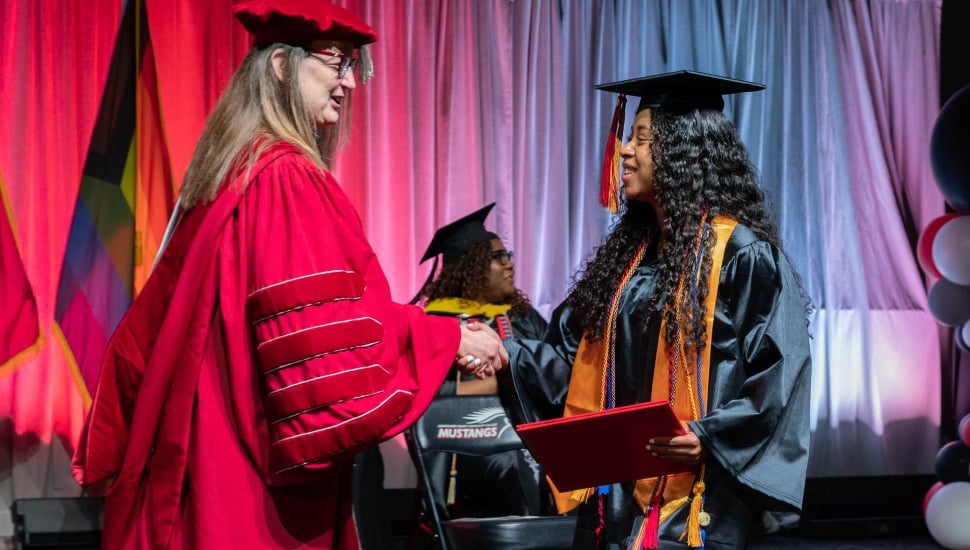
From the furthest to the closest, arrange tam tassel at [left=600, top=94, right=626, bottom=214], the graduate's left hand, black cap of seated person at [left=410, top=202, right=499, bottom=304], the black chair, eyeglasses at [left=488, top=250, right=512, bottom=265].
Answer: eyeglasses at [left=488, top=250, right=512, bottom=265] → black cap of seated person at [left=410, top=202, right=499, bottom=304] → the black chair → tam tassel at [left=600, top=94, right=626, bottom=214] → the graduate's left hand

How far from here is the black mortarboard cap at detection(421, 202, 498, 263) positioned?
5195 millimetres

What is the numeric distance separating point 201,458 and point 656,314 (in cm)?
101

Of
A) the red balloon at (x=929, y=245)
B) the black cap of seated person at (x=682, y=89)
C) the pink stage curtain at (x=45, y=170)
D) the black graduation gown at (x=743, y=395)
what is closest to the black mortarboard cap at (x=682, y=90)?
the black cap of seated person at (x=682, y=89)

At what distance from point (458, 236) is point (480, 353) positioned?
2.85 m

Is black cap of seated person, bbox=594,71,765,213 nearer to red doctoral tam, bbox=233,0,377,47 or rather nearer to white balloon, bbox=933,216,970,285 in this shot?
red doctoral tam, bbox=233,0,377,47

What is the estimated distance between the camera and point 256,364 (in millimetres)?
2010

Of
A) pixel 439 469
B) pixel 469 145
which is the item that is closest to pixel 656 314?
pixel 439 469

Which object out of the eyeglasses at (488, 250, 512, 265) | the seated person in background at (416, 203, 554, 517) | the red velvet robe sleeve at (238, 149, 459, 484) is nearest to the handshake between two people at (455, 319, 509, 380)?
the red velvet robe sleeve at (238, 149, 459, 484)

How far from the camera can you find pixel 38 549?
16.4 feet

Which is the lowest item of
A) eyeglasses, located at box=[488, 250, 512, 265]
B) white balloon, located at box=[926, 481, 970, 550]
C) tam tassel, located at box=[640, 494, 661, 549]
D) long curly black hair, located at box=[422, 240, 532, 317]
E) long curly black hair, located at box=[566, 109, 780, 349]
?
white balloon, located at box=[926, 481, 970, 550]

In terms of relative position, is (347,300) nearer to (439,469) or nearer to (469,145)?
(439,469)

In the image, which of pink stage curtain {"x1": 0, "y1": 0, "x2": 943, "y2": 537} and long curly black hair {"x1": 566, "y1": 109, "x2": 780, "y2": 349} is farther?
pink stage curtain {"x1": 0, "y1": 0, "x2": 943, "y2": 537}

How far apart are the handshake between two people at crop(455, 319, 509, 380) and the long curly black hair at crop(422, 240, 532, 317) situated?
2.75m

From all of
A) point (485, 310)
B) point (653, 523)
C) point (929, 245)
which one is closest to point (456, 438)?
point (485, 310)
